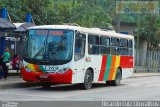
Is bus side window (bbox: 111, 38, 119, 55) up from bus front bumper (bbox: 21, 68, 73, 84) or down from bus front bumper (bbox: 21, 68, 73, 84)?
up

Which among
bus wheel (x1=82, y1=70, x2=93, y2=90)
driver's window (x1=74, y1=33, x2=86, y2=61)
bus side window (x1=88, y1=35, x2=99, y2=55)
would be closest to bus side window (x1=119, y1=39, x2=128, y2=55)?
bus side window (x1=88, y1=35, x2=99, y2=55)

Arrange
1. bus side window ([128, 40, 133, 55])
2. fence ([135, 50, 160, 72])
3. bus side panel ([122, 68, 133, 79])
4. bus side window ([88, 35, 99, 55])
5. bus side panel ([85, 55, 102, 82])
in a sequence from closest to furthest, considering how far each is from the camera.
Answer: bus side panel ([85, 55, 102, 82]) < bus side window ([88, 35, 99, 55]) < bus side panel ([122, 68, 133, 79]) < bus side window ([128, 40, 133, 55]) < fence ([135, 50, 160, 72])

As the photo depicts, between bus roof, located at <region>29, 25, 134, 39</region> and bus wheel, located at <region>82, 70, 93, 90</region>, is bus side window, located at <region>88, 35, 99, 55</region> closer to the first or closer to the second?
bus roof, located at <region>29, 25, 134, 39</region>

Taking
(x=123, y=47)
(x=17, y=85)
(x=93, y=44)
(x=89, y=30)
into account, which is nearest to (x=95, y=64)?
(x=93, y=44)

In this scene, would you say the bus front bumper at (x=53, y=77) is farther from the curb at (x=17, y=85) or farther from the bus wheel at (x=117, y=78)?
the bus wheel at (x=117, y=78)

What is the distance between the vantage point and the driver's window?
21.1 m

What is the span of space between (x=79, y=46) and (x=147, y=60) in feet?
99.0

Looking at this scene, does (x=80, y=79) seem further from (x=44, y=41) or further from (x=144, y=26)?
(x=144, y=26)

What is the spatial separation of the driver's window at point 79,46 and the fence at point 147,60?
87.6 feet

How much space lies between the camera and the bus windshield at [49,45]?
20.8m

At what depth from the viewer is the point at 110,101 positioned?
16.8 meters

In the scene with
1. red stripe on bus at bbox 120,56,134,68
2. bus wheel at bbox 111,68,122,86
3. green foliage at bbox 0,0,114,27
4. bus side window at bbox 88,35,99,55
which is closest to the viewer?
bus side window at bbox 88,35,99,55

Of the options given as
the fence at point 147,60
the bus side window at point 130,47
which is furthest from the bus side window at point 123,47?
the fence at point 147,60

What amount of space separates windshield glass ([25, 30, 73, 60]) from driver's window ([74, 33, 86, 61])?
Answer: 0.36m
